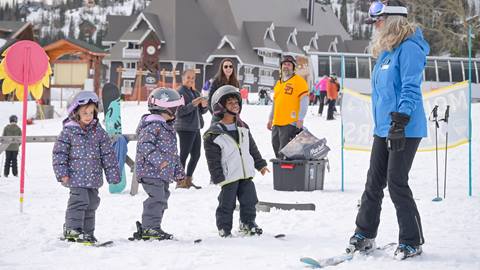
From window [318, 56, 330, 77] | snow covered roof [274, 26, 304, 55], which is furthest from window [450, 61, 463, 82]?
snow covered roof [274, 26, 304, 55]

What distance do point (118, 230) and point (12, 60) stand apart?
10.1 ft

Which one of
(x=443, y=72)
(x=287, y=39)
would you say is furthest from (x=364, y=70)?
(x=287, y=39)

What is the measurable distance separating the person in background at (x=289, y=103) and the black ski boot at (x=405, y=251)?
5.20 metres

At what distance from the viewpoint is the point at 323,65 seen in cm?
3997

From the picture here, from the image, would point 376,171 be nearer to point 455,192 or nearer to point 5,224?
point 5,224

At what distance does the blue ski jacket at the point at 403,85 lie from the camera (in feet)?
15.9

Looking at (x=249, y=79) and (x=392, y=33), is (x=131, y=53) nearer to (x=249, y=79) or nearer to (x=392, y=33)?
(x=249, y=79)

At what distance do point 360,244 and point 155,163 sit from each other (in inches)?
79.0

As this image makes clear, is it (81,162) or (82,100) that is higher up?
(82,100)

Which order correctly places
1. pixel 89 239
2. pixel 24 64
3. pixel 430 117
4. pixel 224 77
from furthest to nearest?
pixel 224 77
pixel 430 117
pixel 24 64
pixel 89 239

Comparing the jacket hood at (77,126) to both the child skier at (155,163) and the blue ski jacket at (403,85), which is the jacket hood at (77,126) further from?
the blue ski jacket at (403,85)

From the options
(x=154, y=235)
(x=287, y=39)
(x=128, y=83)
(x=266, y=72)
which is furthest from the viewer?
(x=287, y=39)

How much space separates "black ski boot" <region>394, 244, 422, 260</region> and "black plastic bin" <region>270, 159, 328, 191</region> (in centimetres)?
497

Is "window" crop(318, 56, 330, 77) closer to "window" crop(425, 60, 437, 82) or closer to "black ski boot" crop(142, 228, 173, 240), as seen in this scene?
"window" crop(425, 60, 437, 82)
